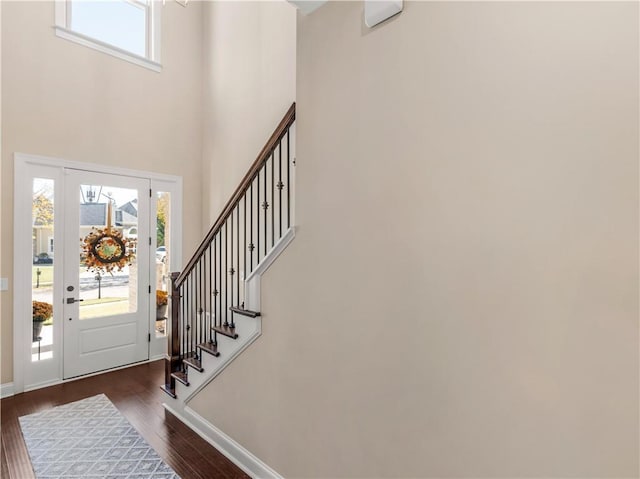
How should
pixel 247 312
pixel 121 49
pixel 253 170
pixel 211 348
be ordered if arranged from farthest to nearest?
pixel 121 49, pixel 211 348, pixel 253 170, pixel 247 312

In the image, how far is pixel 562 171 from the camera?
1083 millimetres

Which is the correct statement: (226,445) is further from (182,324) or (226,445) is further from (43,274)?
(43,274)

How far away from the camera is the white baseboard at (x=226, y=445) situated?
2.19 metres

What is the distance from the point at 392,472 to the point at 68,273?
12.4 ft

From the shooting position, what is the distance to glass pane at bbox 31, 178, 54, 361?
11.6 ft

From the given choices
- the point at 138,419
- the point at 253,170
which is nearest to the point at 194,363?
the point at 138,419

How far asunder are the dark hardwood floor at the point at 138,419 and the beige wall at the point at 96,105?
529 millimetres

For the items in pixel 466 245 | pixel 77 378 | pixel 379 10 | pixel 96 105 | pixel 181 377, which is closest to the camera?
pixel 466 245

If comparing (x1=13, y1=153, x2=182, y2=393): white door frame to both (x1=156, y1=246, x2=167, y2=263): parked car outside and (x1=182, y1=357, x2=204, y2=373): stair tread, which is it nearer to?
(x1=156, y1=246, x2=167, y2=263): parked car outside

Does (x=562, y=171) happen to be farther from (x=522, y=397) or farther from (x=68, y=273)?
(x=68, y=273)

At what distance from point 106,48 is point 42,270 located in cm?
255

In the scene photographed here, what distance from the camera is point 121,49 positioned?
406cm

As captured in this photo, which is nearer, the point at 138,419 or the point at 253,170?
the point at 253,170

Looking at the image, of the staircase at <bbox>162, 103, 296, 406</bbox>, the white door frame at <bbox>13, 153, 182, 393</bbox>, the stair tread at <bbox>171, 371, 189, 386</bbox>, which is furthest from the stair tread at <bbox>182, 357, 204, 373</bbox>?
the white door frame at <bbox>13, 153, 182, 393</bbox>
